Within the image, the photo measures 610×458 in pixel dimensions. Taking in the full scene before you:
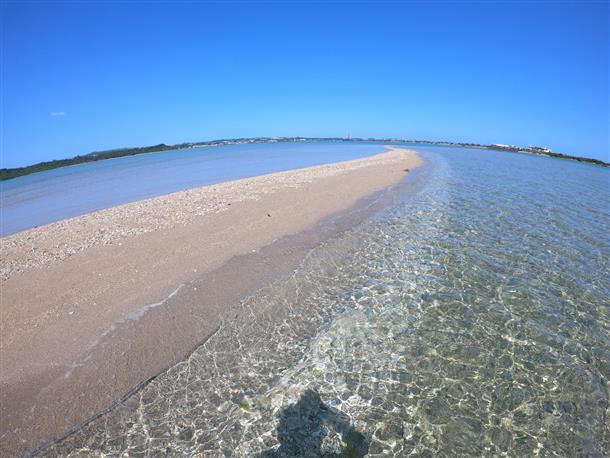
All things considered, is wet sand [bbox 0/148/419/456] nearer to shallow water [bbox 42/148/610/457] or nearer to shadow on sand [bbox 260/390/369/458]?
shallow water [bbox 42/148/610/457]

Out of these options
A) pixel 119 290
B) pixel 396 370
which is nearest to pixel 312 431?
pixel 396 370

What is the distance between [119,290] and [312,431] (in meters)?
6.48

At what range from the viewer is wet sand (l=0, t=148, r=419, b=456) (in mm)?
5391

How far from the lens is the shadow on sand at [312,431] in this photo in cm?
434

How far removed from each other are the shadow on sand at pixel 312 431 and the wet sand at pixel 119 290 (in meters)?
2.68

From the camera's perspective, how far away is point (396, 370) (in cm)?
568

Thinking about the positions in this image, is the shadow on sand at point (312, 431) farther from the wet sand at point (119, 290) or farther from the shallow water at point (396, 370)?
the wet sand at point (119, 290)

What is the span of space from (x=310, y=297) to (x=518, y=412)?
4767 millimetres

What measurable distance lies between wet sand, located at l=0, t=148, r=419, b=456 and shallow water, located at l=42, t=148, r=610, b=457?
0.62 metres

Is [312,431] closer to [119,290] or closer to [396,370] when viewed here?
[396,370]

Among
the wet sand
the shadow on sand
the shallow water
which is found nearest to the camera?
the shadow on sand

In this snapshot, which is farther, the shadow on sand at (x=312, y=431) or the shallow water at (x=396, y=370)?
the shallow water at (x=396, y=370)

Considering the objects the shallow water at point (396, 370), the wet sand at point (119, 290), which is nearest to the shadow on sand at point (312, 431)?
the shallow water at point (396, 370)

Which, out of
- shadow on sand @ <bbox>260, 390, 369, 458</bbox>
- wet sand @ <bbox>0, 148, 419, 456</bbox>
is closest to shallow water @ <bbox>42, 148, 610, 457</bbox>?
shadow on sand @ <bbox>260, 390, 369, 458</bbox>
